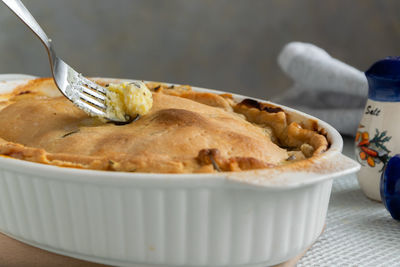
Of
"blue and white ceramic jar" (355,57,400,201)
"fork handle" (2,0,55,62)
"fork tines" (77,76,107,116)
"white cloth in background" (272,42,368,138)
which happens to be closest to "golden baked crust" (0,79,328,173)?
"fork tines" (77,76,107,116)

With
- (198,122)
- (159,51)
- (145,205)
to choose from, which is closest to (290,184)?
(145,205)

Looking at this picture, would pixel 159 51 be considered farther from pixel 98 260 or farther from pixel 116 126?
pixel 98 260

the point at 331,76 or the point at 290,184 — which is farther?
the point at 331,76

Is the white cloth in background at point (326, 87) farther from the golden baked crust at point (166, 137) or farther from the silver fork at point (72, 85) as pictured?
the silver fork at point (72, 85)

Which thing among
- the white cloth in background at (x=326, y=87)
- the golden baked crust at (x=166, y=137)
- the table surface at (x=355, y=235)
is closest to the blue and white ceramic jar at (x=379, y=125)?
the table surface at (x=355, y=235)

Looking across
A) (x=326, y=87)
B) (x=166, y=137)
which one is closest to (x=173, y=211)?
(x=166, y=137)

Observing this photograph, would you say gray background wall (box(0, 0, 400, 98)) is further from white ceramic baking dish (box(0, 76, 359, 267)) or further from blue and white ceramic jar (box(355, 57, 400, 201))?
white ceramic baking dish (box(0, 76, 359, 267))

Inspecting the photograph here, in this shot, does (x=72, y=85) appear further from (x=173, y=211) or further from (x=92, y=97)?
(x=173, y=211)
